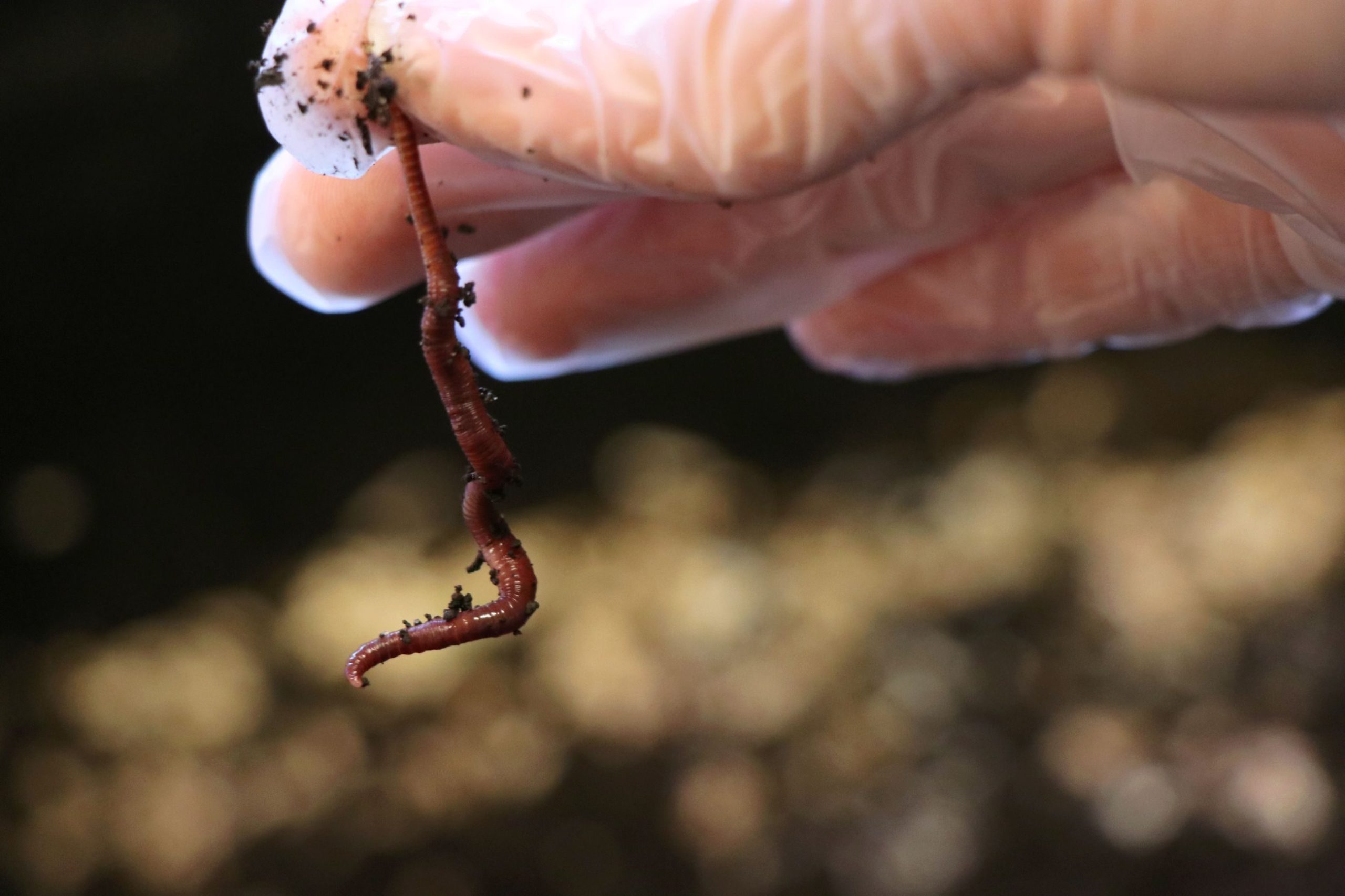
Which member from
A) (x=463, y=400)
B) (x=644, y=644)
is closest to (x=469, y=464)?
(x=463, y=400)

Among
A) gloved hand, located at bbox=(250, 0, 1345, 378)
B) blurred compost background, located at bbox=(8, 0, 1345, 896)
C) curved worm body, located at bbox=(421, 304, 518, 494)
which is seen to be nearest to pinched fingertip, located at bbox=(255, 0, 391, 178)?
gloved hand, located at bbox=(250, 0, 1345, 378)

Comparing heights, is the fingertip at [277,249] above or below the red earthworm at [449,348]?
above

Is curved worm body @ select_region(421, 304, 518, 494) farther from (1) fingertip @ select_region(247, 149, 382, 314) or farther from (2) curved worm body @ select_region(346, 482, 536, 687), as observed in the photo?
(1) fingertip @ select_region(247, 149, 382, 314)

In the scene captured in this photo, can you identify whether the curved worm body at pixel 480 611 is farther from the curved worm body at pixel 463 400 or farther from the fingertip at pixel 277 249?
the fingertip at pixel 277 249

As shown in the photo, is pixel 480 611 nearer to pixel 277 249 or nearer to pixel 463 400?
pixel 463 400

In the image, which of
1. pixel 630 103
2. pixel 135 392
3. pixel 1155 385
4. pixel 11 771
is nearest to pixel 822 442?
pixel 1155 385

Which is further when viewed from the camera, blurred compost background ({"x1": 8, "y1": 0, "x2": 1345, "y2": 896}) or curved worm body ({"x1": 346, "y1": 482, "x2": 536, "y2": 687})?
blurred compost background ({"x1": 8, "y1": 0, "x2": 1345, "y2": 896})

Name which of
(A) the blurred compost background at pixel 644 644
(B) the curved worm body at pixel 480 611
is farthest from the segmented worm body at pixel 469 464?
(A) the blurred compost background at pixel 644 644
